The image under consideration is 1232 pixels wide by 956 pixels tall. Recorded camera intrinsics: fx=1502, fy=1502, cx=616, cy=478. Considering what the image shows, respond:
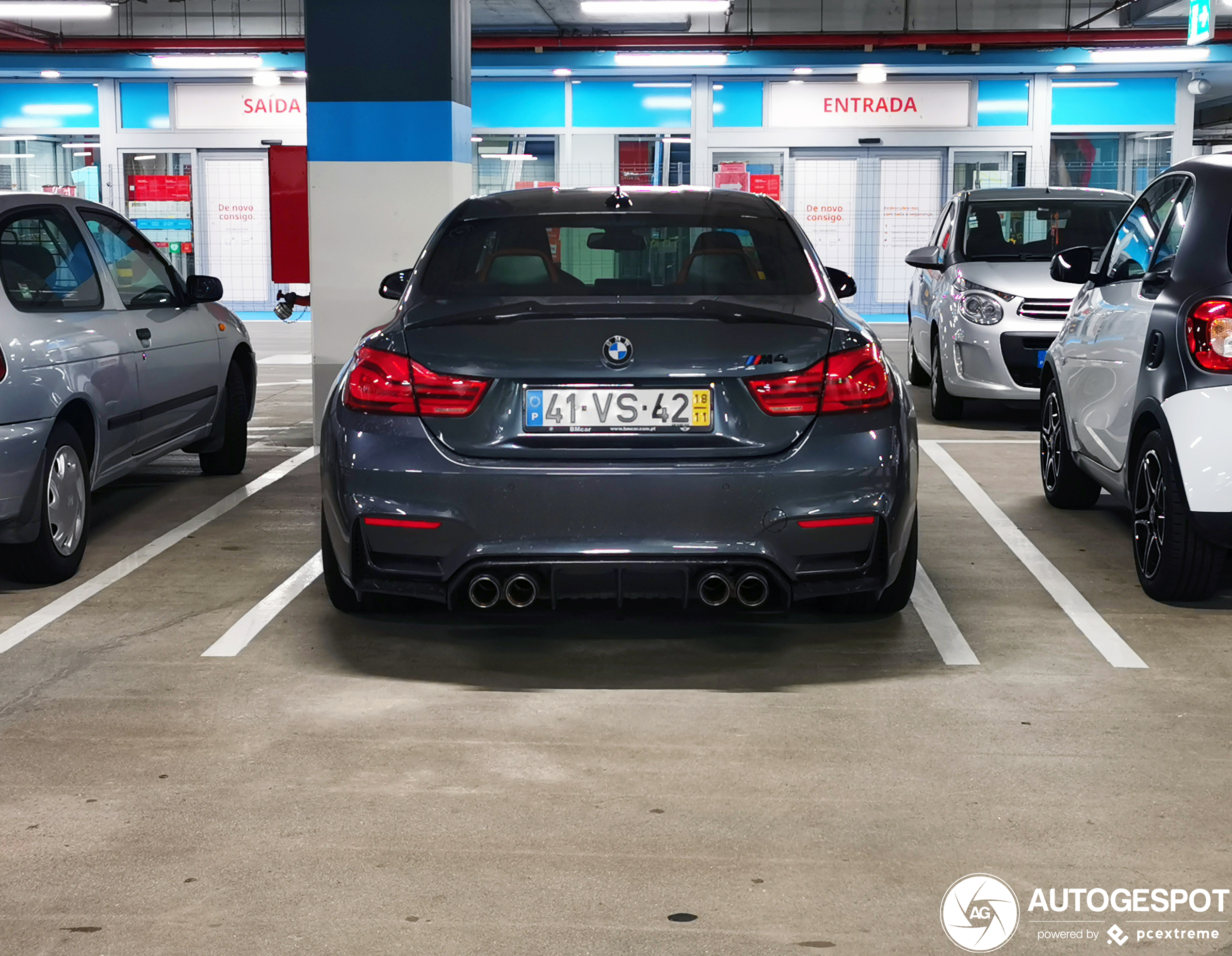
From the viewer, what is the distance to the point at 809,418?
13.3ft

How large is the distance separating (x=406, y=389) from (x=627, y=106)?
19.7m

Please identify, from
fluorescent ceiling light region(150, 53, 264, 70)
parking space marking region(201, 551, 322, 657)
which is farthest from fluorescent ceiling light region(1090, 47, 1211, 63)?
parking space marking region(201, 551, 322, 657)

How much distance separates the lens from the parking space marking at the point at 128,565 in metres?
4.88

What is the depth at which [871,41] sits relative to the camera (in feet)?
70.1

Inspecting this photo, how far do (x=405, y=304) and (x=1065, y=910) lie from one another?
2557 millimetres

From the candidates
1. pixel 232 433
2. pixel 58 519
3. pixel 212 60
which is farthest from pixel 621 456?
pixel 212 60

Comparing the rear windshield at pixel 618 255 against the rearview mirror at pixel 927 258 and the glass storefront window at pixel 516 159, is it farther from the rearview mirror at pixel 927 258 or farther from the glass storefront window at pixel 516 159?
the glass storefront window at pixel 516 159

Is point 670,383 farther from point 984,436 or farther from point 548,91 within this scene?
point 548,91

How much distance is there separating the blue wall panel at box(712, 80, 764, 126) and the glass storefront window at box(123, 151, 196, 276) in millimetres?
8372

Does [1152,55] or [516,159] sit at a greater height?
[1152,55]

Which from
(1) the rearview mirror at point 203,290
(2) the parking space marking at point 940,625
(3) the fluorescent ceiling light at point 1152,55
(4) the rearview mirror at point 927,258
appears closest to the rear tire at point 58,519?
(1) the rearview mirror at point 203,290

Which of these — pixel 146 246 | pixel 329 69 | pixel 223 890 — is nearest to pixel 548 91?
pixel 329 69

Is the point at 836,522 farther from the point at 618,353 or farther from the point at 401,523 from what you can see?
the point at 401,523

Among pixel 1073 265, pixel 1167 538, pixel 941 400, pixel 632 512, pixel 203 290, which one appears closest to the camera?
pixel 632 512
